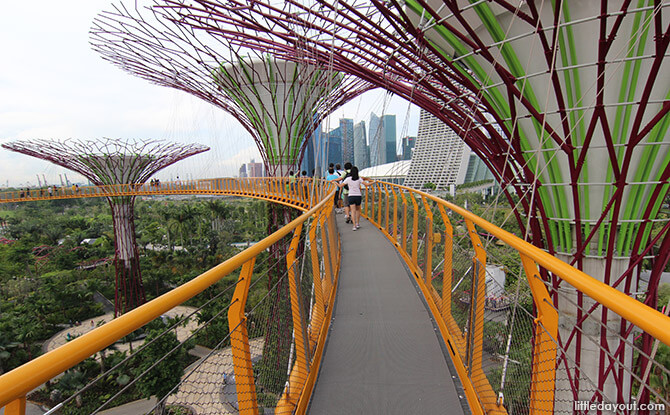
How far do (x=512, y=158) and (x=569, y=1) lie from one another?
1620mm

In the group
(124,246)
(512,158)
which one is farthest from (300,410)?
(124,246)

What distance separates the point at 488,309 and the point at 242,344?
1.69m

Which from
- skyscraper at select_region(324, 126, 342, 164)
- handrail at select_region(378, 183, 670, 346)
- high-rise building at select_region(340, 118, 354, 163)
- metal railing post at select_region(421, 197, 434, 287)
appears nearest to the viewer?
handrail at select_region(378, 183, 670, 346)

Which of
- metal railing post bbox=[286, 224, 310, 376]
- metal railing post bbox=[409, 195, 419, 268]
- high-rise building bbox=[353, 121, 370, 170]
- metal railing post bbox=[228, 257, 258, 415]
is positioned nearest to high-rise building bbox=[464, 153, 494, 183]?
high-rise building bbox=[353, 121, 370, 170]

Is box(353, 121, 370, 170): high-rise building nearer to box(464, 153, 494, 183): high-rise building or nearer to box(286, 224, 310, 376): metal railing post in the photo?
box(286, 224, 310, 376): metal railing post

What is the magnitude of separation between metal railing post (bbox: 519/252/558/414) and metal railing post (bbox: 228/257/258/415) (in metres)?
1.30

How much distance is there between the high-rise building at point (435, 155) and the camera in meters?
10.1

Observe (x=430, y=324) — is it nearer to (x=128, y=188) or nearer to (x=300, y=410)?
(x=300, y=410)

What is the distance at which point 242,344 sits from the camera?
1.47 m

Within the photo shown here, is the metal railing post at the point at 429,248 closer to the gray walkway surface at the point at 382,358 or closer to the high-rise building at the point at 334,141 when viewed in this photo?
the gray walkway surface at the point at 382,358

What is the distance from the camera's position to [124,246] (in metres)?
18.0

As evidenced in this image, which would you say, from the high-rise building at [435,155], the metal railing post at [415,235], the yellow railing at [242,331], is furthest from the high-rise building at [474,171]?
the yellow railing at [242,331]

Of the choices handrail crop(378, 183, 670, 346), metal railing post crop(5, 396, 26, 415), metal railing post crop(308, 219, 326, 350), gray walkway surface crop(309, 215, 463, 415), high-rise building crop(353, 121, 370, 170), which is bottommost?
gray walkway surface crop(309, 215, 463, 415)

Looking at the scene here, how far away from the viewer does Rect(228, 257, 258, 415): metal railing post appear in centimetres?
143
